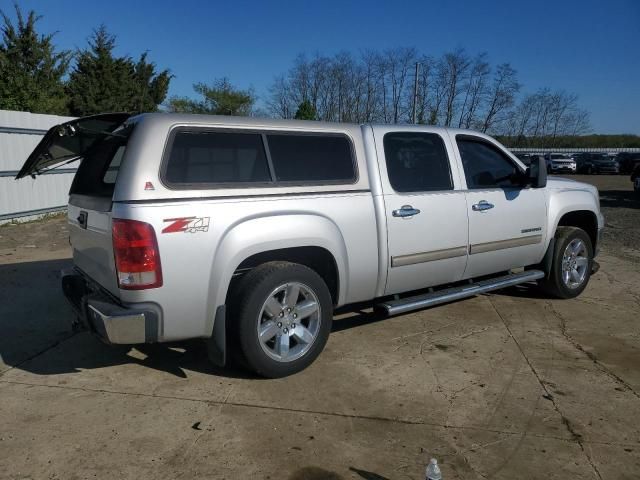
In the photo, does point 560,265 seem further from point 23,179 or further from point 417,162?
point 23,179

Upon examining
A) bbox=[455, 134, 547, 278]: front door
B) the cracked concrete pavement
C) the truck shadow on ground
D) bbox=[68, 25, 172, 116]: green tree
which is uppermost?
bbox=[68, 25, 172, 116]: green tree

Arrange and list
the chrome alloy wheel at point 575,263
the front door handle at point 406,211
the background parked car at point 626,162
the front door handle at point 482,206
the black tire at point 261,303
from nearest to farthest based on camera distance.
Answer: the black tire at point 261,303 → the front door handle at point 406,211 → the front door handle at point 482,206 → the chrome alloy wheel at point 575,263 → the background parked car at point 626,162

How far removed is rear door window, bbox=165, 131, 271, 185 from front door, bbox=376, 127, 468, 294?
114cm

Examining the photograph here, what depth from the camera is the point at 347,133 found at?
4.37m

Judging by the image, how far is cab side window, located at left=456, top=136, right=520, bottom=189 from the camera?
512cm

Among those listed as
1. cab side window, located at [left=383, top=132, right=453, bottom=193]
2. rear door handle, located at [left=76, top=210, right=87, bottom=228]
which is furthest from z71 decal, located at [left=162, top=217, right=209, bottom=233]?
cab side window, located at [left=383, top=132, right=453, bottom=193]

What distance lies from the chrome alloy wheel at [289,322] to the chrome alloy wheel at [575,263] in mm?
3372

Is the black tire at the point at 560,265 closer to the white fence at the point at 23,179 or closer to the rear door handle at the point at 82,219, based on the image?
the rear door handle at the point at 82,219

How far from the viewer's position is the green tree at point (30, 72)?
21234mm

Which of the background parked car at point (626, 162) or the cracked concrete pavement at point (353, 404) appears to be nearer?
the cracked concrete pavement at point (353, 404)

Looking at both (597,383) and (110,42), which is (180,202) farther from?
(110,42)

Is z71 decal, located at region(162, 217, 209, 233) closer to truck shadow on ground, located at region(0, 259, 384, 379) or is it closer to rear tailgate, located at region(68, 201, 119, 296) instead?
rear tailgate, located at region(68, 201, 119, 296)

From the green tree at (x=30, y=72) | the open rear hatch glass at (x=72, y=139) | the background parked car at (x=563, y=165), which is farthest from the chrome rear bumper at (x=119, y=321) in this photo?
the background parked car at (x=563, y=165)

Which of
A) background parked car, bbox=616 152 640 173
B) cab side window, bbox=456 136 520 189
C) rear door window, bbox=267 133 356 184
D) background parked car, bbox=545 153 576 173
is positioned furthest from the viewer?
background parked car, bbox=545 153 576 173
